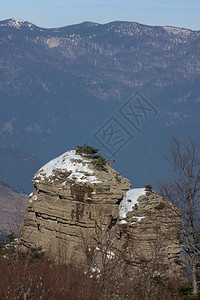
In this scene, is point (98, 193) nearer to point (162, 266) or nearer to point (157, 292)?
point (162, 266)

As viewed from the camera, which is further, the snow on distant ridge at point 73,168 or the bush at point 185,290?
the snow on distant ridge at point 73,168

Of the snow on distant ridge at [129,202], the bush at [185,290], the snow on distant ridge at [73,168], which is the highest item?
the snow on distant ridge at [73,168]

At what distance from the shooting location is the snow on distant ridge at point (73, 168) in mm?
47875

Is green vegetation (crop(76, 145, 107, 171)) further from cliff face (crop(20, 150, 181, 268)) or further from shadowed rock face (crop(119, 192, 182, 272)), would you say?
shadowed rock face (crop(119, 192, 182, 272))

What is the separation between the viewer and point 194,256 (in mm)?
29219

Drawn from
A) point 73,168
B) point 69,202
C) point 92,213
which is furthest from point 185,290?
point 73,168

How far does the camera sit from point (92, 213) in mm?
46719

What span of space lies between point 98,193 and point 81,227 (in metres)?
4.20

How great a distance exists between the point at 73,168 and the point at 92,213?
582 centimetres

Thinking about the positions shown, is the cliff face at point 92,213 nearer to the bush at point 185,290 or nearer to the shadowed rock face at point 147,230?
the shadowed rock face at point 147,230

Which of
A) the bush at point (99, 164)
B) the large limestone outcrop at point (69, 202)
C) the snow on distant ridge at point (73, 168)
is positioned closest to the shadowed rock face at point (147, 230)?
the large limestone outcrop at point (69, 202)

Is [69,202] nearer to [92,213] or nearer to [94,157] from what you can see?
[92,213]

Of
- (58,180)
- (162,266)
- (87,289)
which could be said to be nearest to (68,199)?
(58,180)

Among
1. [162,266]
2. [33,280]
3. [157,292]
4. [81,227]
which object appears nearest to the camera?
[33,280]
